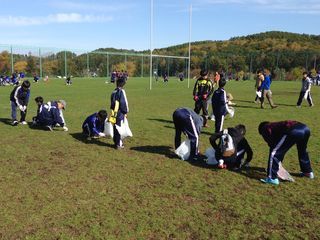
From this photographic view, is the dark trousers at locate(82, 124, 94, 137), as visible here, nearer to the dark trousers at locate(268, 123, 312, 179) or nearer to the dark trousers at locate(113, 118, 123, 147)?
the dark trousers at locate(113, 118, 123, 147)

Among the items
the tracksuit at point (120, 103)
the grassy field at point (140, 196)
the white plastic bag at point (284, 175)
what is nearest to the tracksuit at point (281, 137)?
the white plastic bag at point (284, 175)

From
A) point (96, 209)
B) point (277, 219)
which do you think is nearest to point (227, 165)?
point (277, 219)

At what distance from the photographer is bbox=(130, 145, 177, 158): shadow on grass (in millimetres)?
8703

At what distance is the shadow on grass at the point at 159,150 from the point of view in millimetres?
8703

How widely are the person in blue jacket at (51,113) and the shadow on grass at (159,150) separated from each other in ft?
10.7

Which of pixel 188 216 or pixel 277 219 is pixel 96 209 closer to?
pixel 188 216

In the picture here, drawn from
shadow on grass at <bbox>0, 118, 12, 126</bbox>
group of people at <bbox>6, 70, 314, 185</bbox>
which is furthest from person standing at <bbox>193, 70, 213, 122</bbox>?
shadow on grass at <bbox>0, 118, 12, 126</bbox>

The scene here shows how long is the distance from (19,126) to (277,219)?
948 centimetres

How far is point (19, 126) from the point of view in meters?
12.3

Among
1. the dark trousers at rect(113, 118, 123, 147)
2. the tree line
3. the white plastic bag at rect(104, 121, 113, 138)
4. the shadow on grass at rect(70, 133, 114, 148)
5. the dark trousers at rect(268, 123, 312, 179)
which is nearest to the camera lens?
the dark trousers at rect(268, 123, 312, 179)

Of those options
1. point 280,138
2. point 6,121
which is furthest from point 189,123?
point 6,121

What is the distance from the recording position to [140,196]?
5973 mm

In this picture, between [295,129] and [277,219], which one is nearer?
[277,219]

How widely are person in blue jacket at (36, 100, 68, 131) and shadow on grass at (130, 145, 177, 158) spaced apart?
129 inches
